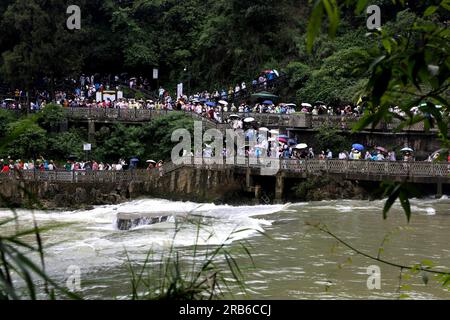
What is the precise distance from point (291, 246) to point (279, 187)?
12152 mm

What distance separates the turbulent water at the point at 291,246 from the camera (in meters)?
15.2

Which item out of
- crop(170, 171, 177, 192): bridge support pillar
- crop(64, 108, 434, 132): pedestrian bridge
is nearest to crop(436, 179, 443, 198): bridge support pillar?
crop(64, 108, 434, 132): pedestrian bridge

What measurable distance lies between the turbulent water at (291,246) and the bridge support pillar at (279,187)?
1691mm

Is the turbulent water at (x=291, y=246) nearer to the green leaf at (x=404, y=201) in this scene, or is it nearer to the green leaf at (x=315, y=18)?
the green leaf at (x=404, y=201)

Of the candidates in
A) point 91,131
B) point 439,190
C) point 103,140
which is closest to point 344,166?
point 439,190

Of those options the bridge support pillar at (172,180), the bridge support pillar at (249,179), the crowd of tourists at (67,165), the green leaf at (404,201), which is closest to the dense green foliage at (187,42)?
the crowd of tourists at (67,165)

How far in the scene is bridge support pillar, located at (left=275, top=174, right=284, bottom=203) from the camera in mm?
32469

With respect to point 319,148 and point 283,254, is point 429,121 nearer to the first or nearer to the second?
point 283,254

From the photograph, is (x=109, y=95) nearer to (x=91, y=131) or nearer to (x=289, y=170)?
(x=91, y=131)

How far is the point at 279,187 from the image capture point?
32.5 meters

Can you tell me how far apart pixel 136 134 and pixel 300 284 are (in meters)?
24.8

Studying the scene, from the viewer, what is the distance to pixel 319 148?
120 ft
